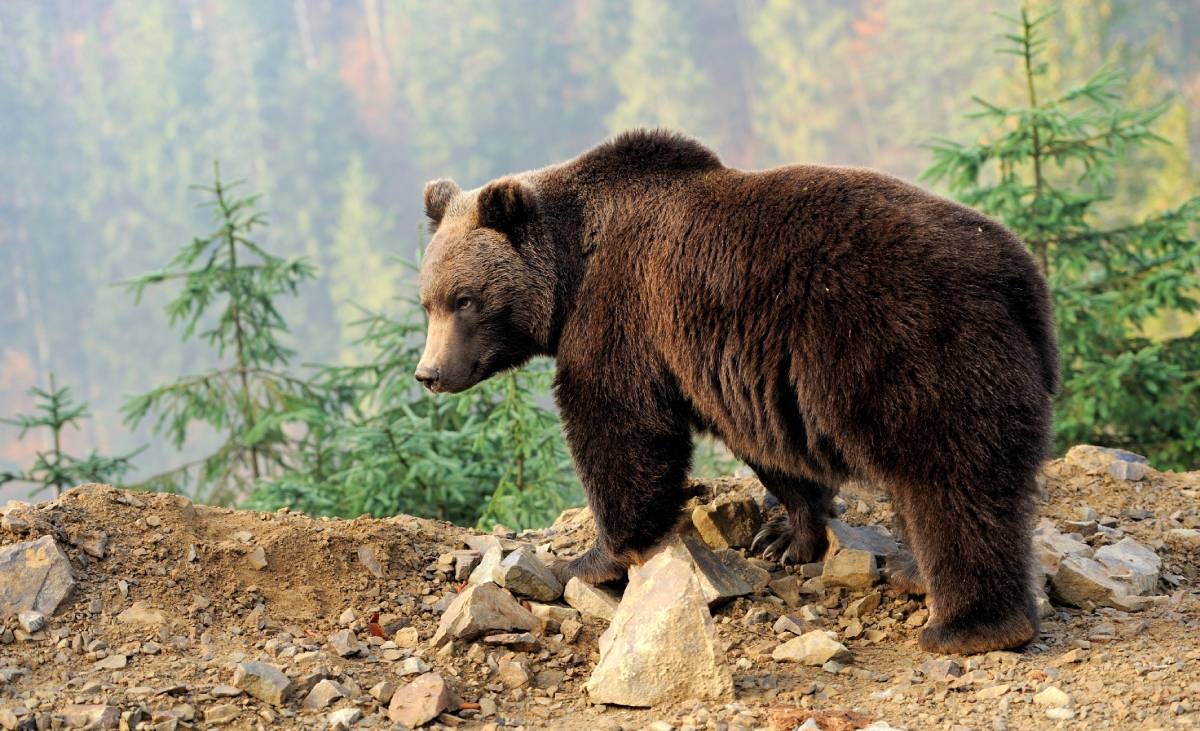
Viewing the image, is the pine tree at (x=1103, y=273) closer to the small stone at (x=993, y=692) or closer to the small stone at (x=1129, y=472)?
the small stone at (x=1129, y=472)

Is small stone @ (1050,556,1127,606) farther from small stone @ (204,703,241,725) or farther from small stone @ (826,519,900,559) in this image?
small stone @ (204,703,241,725)

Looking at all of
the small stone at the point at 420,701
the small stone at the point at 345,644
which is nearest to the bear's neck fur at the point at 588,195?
the small stone at the point at 345,644

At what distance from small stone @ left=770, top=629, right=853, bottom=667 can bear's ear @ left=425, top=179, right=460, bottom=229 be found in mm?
2921

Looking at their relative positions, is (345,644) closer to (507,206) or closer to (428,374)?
(428,374)

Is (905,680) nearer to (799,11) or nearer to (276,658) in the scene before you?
(276,658)

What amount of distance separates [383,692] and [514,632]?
0.84m

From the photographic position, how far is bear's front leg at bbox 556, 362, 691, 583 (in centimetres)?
536

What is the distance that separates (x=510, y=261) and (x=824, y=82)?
250ft

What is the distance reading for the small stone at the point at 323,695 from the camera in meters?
4.28

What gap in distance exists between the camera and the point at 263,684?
4254 millimetres

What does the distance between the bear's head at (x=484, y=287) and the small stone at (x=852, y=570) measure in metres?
1.93

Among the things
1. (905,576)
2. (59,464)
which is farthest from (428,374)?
(59,464)

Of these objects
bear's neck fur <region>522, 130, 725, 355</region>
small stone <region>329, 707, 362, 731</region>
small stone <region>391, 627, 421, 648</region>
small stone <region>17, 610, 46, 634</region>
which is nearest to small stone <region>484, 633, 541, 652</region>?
A: small stone <region>391, 627, 421, 648</region>

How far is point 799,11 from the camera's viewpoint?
3236 inches
